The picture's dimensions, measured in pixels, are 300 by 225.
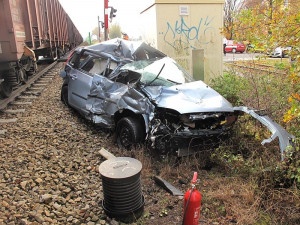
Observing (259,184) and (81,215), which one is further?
(259,184)

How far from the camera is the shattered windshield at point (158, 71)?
454cm

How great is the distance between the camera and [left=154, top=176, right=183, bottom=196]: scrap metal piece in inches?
137

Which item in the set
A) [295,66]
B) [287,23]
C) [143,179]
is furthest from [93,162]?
[287,23]

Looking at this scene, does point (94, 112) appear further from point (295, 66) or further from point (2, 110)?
point (295, 66)

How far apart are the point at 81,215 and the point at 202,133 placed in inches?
77.8

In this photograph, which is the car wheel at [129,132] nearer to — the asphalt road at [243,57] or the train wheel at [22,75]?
the asphalt road at [243,57]

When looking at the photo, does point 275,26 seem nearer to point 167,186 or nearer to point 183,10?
point 167,186

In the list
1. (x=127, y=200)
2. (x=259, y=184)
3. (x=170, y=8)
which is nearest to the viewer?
(x=127, y=200)

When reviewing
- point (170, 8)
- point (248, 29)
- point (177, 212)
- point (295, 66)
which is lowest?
point (177, 212)

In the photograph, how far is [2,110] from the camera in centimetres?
677

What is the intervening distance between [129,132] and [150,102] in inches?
25.8

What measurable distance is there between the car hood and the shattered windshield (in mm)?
187

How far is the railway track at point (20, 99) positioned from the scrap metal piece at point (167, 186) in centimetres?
354

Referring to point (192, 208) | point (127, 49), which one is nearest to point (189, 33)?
point (127, 49)
